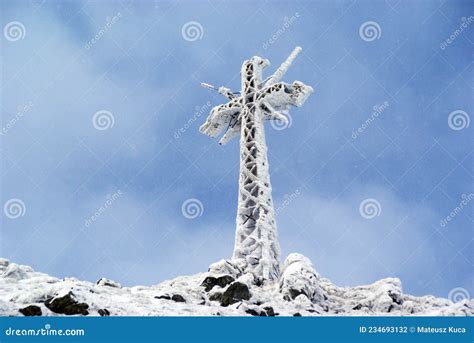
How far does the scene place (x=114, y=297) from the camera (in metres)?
13.6

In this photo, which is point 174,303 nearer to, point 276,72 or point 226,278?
point 226,278

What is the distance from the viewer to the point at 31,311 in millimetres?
11141

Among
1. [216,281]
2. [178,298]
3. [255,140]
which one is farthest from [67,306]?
[255,140]

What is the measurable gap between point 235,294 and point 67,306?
464 cm

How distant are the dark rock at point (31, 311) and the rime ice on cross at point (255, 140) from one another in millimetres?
8633

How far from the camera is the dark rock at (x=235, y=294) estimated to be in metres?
14.5

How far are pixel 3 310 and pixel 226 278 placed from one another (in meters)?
7.11

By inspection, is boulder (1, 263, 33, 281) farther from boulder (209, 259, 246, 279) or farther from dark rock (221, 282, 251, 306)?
dark rock (221, 282, 251, 306)

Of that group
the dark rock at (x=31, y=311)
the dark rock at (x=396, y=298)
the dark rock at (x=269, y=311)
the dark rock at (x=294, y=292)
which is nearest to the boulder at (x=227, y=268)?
the dark rock at (x=294, y=292)

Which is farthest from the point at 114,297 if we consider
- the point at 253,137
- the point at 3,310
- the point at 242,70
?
the point at 242,70

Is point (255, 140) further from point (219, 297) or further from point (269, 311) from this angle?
point (269, 311)

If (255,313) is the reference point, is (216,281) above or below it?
above

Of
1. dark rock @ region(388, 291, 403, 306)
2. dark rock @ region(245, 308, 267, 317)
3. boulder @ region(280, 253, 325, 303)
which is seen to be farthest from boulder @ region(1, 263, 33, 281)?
dark rock @ region(388, 291, 403, 306)

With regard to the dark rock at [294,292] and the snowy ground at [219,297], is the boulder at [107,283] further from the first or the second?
the dark rock at [294,292]
